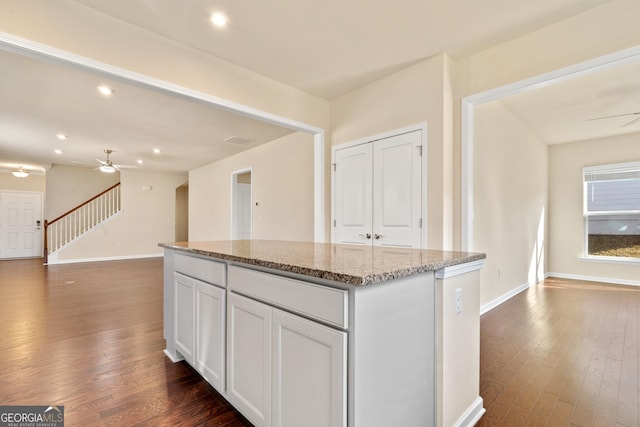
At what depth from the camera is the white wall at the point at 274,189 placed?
199 inches

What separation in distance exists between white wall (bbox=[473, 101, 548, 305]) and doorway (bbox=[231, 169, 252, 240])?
4.82 m

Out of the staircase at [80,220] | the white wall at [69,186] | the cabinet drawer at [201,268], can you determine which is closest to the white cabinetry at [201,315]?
the cabinet drawer at [201,268]

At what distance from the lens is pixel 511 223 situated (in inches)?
178

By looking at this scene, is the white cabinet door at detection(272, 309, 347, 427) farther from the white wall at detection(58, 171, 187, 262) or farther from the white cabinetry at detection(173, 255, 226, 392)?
the white wall at detection(58, 171, 187, 262)

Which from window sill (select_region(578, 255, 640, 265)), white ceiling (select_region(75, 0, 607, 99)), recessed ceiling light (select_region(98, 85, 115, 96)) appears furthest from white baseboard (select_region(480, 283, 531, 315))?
recessed ceiling light (select_region(98, 85, 115, 96))

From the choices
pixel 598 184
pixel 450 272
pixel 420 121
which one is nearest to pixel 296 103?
pixel 420 121

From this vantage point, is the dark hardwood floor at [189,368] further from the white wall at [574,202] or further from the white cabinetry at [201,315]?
the white wall at [574,202]

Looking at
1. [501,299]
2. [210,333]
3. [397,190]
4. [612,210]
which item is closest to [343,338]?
[210,333]

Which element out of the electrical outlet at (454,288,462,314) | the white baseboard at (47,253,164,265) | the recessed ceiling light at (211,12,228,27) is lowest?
the white baseboard at (47,253,164,265)

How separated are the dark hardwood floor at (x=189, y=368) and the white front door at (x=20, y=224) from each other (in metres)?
5.83

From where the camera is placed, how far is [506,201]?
440cm

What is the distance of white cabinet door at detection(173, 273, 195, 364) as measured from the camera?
2139 mm

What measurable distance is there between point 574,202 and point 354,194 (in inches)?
199

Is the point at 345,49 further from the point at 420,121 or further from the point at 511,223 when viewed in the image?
the point at 511,223
